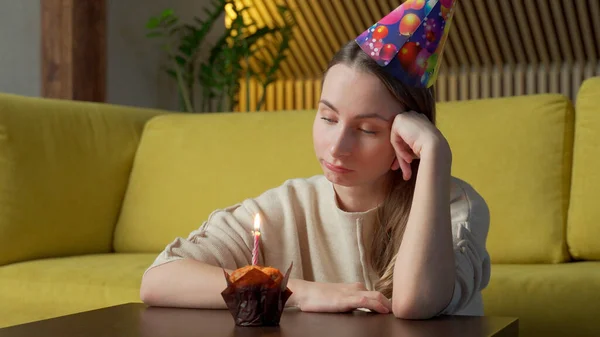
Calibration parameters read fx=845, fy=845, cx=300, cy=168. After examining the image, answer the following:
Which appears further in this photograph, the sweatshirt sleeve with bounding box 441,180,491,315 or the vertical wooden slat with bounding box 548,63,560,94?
the vertical wooden slat with bounding box 548,63,560,94

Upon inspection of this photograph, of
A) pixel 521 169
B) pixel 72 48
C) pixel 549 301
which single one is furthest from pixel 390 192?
pixel 72 48

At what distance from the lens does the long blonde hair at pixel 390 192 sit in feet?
4.15

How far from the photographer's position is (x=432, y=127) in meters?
1.25

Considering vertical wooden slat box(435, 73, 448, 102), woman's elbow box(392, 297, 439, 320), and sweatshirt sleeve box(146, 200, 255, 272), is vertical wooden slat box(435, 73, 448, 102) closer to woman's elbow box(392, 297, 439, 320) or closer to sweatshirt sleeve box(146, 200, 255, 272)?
sweatshirt sleeve box(146, 200, 255, 272)

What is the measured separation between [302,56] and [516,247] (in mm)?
5371

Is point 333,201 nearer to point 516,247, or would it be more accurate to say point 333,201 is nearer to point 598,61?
point 516,247

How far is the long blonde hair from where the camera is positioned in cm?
127

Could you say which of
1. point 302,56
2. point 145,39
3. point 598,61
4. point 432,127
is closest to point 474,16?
point 598,61

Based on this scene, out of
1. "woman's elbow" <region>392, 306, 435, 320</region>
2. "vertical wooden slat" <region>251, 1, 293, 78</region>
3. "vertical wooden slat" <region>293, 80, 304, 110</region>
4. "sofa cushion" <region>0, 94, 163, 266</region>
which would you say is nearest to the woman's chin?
"woman's elbow" <region>392, 306, 435, 320</region>

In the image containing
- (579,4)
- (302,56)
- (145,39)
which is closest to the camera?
(145,39)

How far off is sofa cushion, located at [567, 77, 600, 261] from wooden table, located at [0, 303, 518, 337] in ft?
3.57

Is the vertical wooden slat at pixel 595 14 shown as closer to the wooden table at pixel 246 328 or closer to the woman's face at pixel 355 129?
the woman's face at pixel 355 129

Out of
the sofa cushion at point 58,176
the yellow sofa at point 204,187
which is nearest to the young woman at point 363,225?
the yellow sofa at point 204,187

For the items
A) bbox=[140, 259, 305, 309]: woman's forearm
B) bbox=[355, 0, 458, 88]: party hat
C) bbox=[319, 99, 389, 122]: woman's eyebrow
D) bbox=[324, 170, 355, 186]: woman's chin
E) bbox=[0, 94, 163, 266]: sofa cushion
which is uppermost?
bbox=[355, 0, 458, 88]: party hat
